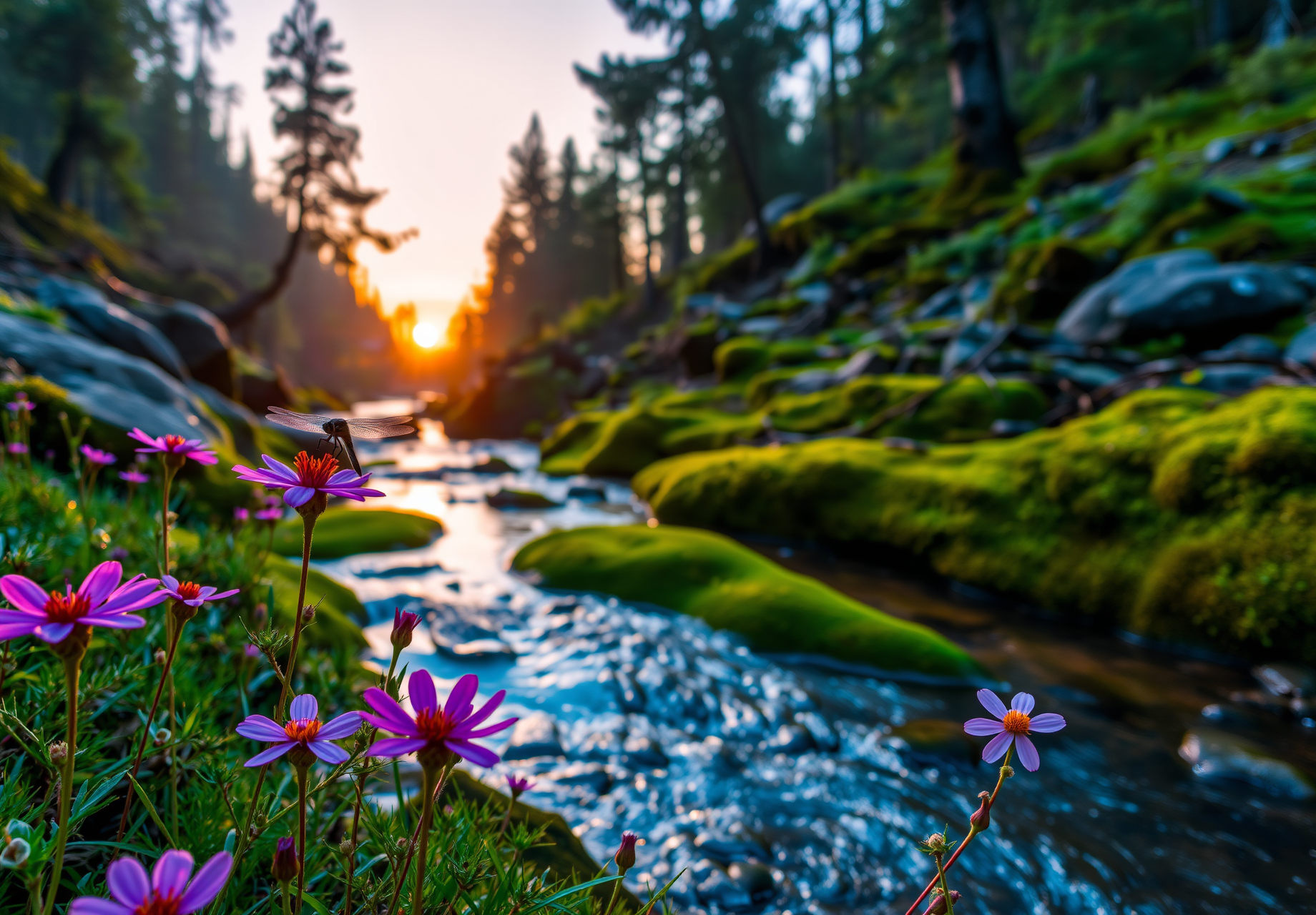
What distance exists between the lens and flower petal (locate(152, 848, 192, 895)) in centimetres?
55

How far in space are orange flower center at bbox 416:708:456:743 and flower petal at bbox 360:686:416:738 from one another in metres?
0.01

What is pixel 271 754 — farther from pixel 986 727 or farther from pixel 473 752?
pixel 986 727

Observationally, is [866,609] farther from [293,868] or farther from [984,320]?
[984,320]

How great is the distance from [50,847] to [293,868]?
36cm

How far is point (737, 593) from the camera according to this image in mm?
4449

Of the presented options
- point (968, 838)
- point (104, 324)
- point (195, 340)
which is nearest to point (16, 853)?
point (968, 838)

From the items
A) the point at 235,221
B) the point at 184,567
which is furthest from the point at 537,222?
the point at 184,567

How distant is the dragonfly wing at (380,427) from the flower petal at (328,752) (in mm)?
531

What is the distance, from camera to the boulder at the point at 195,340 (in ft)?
32.0

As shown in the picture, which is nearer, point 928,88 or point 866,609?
point 866,609

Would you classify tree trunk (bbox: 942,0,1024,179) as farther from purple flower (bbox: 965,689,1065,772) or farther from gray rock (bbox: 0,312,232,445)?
purple flower (bbox: 965,689,1065,772)

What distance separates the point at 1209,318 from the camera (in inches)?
281

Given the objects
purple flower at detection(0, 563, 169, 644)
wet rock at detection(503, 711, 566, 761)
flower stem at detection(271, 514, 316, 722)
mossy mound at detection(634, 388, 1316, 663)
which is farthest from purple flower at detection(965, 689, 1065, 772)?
mossy mound at detection(634, 388, 1316, 663)

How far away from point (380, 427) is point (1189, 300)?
936cm
